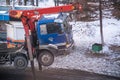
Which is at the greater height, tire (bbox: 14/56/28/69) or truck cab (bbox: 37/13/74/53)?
truck cab (bbox: 37/13/74/53)

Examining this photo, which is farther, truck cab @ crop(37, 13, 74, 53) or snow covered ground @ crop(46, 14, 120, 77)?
truck cab @ crop(37, 13, 74, 53)

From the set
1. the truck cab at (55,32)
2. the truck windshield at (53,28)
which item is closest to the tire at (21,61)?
the truck cab at (55,32)

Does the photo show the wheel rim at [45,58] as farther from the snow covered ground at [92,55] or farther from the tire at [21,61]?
the snow covered ground at [92,55]

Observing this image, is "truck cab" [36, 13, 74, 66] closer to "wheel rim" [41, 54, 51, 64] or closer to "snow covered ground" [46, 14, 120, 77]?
"snow covered ground" [46, 14, 120, 77]

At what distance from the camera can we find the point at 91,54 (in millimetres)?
20547

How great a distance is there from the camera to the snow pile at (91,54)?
688 inches

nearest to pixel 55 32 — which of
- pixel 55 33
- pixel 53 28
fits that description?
pixel 55 33

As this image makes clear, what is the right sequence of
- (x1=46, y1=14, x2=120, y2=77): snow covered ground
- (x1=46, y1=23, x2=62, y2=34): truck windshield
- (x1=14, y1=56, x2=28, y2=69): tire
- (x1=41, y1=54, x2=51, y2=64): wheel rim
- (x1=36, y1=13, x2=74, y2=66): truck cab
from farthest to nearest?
1. (x1=46, y1=23, x2=62, y2=34): truck windshield
2. (x1=36, y1=13, x2=74, y2=66): truck cab
3. (x1=46, y1=14, x2=120, y2=77): snow covered ground
4. (x1=14, y1=56, x2=28, y2=69): tire
5. (x1=41, y1=54, x2=51, y2=64): wheel rim

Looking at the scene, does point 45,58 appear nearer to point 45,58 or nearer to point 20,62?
point 45,58

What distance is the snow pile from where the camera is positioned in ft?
57.3

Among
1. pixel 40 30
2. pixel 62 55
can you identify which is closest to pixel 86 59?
pixel 62 55

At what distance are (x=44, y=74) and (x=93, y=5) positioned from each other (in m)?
10.7

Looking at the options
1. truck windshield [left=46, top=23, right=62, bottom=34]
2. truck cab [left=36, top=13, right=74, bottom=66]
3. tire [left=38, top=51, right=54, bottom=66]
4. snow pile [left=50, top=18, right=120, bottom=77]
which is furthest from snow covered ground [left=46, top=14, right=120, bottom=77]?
tire [left=38, top=51, right=54, bottom=66]

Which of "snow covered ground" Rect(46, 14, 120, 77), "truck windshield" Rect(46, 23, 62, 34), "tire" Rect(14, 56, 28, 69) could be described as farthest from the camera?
"truck windshield" Rect(46, 23, 62, 34)
